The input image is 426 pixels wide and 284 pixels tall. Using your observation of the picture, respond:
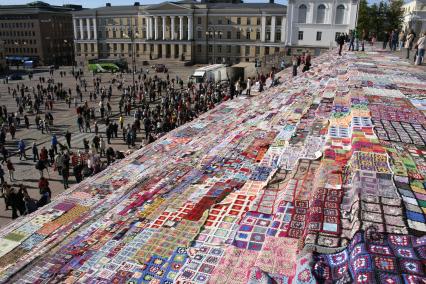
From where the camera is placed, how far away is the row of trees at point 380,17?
1897 inches

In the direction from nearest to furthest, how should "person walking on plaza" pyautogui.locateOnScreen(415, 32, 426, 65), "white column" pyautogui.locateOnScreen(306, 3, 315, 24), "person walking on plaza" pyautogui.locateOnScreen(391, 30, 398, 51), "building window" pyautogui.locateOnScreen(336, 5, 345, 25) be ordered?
"person walking on plaza" pyautogui.locateOnScreen(415, 32, 426, 65) → "person walking on plaza" pyautogui.locateOnScreen(391, 30, 398, 51) → "building window" pyautogui.locateOnScreen(336, 5, 345, 25) → "white column" pyautogui.locateOnScreen(306, 3, 315, 24)

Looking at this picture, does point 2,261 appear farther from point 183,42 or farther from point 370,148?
point 183,42

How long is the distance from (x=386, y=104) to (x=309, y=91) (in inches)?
233

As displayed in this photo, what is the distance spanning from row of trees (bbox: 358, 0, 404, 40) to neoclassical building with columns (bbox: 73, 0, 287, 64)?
16.7 m

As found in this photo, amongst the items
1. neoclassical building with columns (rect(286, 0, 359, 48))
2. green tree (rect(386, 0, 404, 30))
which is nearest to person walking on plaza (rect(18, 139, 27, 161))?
neoclassical building with columns (rect(286, 0, 359, 48))

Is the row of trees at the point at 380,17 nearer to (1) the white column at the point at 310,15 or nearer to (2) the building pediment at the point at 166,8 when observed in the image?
(1) the white column at the point at 310,15

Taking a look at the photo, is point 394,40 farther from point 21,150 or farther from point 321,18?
point 21,150

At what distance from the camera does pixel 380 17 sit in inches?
1972

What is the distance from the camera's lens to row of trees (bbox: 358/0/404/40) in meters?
48.2

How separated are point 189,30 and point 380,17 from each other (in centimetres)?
3735

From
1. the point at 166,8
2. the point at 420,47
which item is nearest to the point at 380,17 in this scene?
the point at 420,47

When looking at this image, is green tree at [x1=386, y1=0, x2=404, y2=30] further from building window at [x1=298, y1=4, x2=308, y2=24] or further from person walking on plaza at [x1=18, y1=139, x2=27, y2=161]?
person walking on plaza at [x1=18, y1=139, x2=27, y2=161]

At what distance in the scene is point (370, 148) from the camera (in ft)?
23.1

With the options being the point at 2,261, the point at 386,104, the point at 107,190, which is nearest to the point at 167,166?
the point at 107,190
